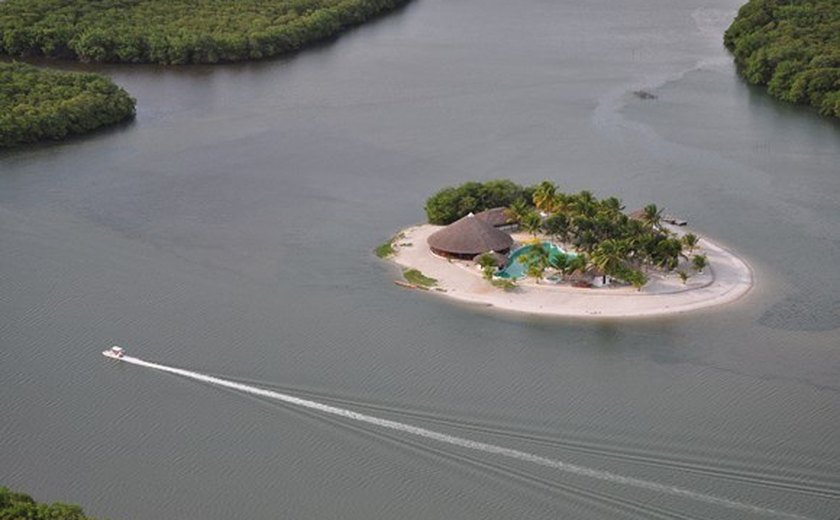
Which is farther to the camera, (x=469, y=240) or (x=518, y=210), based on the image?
(x=518, y=210)

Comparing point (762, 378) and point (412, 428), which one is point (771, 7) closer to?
point (762, 378)

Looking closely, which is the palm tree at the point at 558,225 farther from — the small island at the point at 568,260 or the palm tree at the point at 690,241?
the palm tree at the point at 690,241

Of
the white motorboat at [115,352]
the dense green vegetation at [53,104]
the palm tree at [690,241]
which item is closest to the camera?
the white motorboat at [115,352]

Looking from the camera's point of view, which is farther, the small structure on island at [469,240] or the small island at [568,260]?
the small structure on island at [469,240]

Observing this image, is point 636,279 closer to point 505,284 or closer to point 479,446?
point 505,284

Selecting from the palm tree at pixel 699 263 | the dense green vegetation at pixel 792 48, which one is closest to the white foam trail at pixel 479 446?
the palm tree at pixel 699 263

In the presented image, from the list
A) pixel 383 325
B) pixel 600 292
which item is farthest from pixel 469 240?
pixel 383 325
